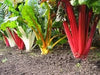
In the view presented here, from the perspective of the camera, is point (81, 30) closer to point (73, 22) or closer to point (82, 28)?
point (82, 28)

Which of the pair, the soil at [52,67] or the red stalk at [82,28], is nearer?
the soil at [52,67]

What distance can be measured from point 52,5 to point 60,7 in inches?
5.1

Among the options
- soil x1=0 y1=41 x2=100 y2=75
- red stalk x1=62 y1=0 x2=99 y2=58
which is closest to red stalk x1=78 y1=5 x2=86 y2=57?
red stalk x1=62 y1=0 x2=99 y2=58

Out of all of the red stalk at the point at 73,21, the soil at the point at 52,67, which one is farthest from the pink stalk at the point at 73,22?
the soil at the point at 52,67

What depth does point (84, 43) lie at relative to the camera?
5.69 ft

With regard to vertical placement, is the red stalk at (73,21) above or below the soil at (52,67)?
above

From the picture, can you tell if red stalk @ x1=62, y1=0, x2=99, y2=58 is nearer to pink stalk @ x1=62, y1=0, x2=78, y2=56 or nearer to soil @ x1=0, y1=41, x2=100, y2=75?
pink stalk @ x1=62, y1=0, x2=78, y2=56

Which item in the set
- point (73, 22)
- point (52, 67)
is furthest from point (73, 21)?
point (52, 67)

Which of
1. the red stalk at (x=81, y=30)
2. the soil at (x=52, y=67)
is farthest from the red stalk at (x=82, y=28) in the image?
the soil at (x=52, y=67)

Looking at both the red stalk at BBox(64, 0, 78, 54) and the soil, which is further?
the red stalk at BBox(64, 0, 78, 54)

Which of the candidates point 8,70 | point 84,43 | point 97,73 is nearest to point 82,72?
point 97,73

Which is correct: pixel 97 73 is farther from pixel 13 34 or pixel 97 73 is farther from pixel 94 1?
pixel 13 34

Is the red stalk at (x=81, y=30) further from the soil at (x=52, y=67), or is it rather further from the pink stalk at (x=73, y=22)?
the soil at (x=52, y=67)

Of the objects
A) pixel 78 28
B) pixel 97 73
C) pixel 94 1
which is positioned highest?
pixel 94 1
